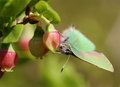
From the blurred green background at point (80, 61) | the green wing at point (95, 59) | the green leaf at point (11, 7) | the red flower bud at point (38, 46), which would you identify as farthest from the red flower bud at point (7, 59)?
the blurred green background at point (80, 61)

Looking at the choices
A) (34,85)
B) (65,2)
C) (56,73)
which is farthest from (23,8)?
(65,2)

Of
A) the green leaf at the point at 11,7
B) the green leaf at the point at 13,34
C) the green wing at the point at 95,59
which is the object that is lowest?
the green wing at the point at 95,59

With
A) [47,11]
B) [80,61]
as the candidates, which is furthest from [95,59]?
[80,61]

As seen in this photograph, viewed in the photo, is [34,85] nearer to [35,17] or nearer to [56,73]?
[56,73]

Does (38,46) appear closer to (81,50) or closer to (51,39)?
(51,39)

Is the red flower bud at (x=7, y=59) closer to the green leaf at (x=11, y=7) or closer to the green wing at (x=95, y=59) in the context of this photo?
the green leaf at (x=11, y=7)

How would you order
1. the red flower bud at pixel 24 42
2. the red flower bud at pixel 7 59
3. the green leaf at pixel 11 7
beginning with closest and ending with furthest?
1. the green leaf at pixel 11 7
2. the red flower bud at pixel 7 59
3. the red flower bud at pixel 24 42
